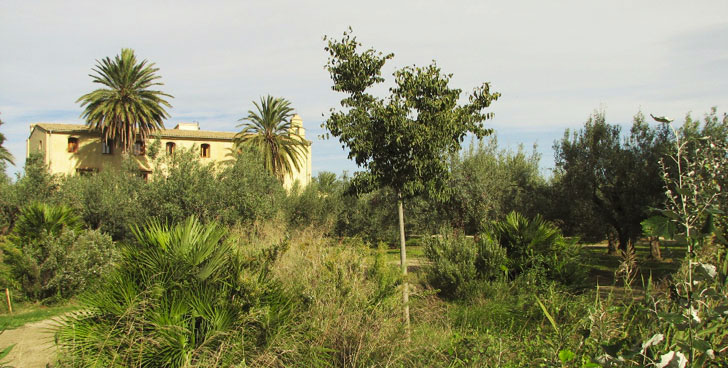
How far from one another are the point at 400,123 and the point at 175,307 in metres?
3.86

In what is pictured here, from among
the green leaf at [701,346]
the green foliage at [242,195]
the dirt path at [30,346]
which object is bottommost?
the dirt path at [30,346]

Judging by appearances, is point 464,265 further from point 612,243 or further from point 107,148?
point 107,148

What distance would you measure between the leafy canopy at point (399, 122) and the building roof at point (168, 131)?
30.7 meters

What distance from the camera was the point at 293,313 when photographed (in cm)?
501

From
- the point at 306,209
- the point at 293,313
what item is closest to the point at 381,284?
the point at 293,313

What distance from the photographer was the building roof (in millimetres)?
36422

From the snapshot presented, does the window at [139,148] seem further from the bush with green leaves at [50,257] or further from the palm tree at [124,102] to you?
the bush with green leaves at [50,257]

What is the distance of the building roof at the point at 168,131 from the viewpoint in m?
36.4

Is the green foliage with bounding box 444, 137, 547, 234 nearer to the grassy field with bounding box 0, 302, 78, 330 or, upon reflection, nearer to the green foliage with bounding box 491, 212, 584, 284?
the green foliage with bounding box 491, 212, 584, 284

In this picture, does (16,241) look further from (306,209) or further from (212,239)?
(306,209)

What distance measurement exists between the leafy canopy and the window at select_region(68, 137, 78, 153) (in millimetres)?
36661

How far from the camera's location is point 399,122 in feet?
22.8

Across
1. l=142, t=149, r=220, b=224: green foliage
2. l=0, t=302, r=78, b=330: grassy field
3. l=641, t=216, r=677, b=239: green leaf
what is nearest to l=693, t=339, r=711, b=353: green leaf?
l=641, t=216, r=677, b=239: green leaf

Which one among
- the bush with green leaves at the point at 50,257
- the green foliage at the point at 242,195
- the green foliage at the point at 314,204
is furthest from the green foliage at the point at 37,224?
the green foliage at the point at 314,204
